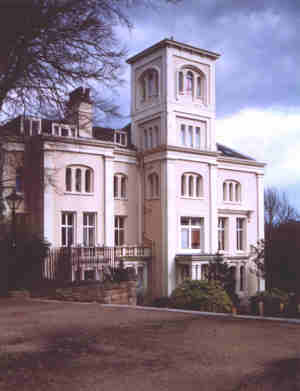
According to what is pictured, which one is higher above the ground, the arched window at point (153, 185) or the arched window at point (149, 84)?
the arched window at point (149, 84)

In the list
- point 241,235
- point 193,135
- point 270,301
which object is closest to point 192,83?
point 193,135

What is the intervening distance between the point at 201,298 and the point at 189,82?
21.8m

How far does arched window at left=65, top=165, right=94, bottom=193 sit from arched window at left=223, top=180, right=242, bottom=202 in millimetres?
11750

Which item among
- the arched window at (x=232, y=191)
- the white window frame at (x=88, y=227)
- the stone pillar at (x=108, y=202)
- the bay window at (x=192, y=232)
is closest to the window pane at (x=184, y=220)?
the bay window at (x=192, y=232)

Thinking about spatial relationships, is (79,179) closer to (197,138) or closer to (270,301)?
(197,138)

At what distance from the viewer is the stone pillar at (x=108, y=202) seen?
3036cm

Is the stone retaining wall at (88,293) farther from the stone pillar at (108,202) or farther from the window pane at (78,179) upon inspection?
the window pane at (78,179)

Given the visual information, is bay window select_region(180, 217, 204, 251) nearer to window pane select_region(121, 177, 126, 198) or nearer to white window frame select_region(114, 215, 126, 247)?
white window frame select_region(114, 215, 126, 247)

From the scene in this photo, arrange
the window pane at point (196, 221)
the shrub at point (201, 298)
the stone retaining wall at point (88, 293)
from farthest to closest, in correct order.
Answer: the window pane at point (196, 221) → the stone retaining wall at point (88, 293) → the shrub at point (201, 298)

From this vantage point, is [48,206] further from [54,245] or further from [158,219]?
[158,219]

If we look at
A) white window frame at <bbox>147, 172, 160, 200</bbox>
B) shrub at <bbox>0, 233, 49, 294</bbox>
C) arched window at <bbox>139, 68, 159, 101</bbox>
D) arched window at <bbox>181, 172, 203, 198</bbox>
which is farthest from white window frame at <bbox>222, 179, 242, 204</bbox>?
shrub at <bbox>0, 233, 49, 294</bbox>

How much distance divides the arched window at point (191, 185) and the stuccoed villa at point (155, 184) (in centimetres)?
7

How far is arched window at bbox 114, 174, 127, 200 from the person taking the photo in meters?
32.8

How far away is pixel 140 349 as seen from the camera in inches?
306
